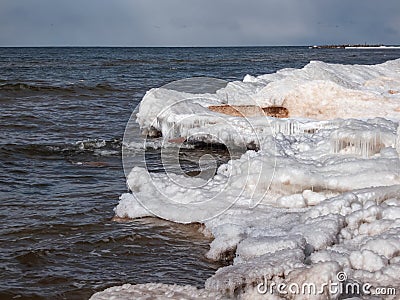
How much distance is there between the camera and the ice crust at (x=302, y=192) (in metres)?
3.92

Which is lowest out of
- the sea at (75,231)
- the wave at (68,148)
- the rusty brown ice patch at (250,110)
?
the sea at (75,231)

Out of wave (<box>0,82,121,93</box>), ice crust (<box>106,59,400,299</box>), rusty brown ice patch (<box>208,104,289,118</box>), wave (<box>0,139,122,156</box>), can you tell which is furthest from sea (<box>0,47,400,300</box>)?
wave (<box>0,82,121,93</box>)

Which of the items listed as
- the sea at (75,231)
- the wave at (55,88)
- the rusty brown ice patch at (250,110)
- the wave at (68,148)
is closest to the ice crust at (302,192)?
the rusty brown ice patch at (250,110)

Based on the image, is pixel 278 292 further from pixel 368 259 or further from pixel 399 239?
pixel 399 239

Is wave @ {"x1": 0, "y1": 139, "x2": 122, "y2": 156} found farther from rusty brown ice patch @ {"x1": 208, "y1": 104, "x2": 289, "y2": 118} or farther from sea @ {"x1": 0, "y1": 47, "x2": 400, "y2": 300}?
rusty brown ice patch @ {"x1": 208, "y1": 104, "x2": 289, "y2": 118}

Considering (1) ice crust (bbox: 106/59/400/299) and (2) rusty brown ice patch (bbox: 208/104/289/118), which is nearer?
(1) ice crust (bbox: 106/59/400/299)

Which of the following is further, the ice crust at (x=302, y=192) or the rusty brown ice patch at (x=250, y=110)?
the rusty brown ice patch at (x=250, y=110)

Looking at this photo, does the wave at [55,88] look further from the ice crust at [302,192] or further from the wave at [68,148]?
the ice crust at [302,192]

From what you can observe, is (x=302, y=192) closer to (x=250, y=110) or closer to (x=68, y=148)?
(x=250, y=110)

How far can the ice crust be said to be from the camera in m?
3.92

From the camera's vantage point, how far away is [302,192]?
5.83 meters

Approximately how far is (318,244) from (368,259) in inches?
19.7

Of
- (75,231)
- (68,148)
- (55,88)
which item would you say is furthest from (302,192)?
(55,88)

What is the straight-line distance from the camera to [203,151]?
9.94 meters
